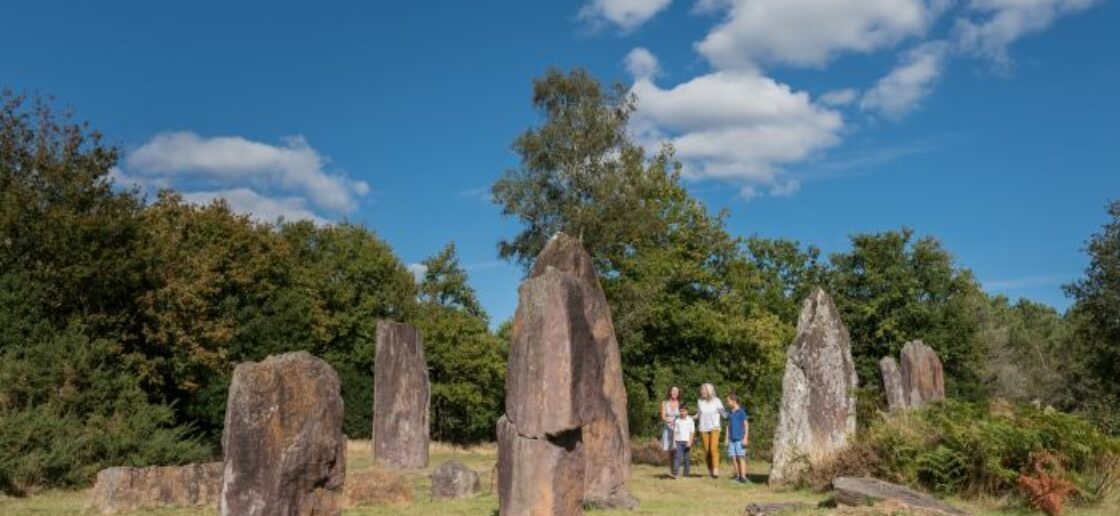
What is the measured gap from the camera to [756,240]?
5347cm

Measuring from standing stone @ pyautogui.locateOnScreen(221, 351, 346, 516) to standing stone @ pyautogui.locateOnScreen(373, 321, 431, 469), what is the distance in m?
13.9

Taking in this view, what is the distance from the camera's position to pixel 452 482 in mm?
16234

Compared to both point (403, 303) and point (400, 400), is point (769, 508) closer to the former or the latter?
point (400, 400)

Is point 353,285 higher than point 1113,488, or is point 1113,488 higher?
point 353,285

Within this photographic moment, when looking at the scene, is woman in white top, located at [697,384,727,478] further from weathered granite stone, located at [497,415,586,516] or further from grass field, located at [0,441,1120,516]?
weathered granite stone, located at [497,415,586,516]

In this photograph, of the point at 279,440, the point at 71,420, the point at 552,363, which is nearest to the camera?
the point at 279,440

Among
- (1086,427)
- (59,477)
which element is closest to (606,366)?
(1086,427)

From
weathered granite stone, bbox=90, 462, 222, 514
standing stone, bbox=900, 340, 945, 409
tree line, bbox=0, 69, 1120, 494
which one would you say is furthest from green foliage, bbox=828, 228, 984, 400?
weathered granite stone, bbox=90, 462, 222, 514

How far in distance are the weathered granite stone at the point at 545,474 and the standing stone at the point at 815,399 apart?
8340 mm

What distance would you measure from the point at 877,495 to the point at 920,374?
726 inches

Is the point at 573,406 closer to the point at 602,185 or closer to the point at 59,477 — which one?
the point at 59,477

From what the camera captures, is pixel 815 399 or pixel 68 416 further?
pixel 68 416

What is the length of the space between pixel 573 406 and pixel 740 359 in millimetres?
28484


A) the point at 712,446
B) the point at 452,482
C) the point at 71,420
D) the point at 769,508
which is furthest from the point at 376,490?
the point at 71,420
